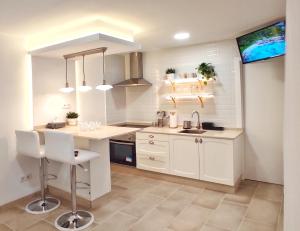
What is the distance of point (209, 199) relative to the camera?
3.12 metres

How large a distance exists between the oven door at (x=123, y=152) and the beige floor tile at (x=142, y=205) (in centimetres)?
96

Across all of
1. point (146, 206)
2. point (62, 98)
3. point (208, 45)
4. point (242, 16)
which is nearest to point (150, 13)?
point (242, 16)

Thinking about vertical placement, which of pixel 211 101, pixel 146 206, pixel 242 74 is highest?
pixel 242 74

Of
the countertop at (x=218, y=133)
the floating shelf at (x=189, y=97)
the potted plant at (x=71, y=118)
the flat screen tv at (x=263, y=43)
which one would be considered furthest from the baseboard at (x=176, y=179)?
the flat screen tv at (x=263, y=43)

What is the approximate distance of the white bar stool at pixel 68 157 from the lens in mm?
2378

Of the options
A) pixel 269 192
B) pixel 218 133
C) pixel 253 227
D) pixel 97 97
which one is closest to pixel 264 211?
pixel 253 227

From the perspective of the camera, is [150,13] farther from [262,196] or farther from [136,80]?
[262,196]

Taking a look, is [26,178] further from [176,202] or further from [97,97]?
[176,202]

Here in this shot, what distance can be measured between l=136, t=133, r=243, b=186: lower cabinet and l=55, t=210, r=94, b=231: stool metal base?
4.72 feet

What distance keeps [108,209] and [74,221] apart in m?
0.46

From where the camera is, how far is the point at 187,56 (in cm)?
411

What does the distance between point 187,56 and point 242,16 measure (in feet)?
5.17

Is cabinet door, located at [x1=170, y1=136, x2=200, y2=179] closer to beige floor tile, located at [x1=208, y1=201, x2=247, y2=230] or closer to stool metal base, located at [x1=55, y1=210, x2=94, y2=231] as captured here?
beige floor tile, located at [x1=208, y1=201, x2=247, y2=230]

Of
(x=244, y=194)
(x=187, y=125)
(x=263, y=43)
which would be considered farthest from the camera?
(x=187, y=125)
